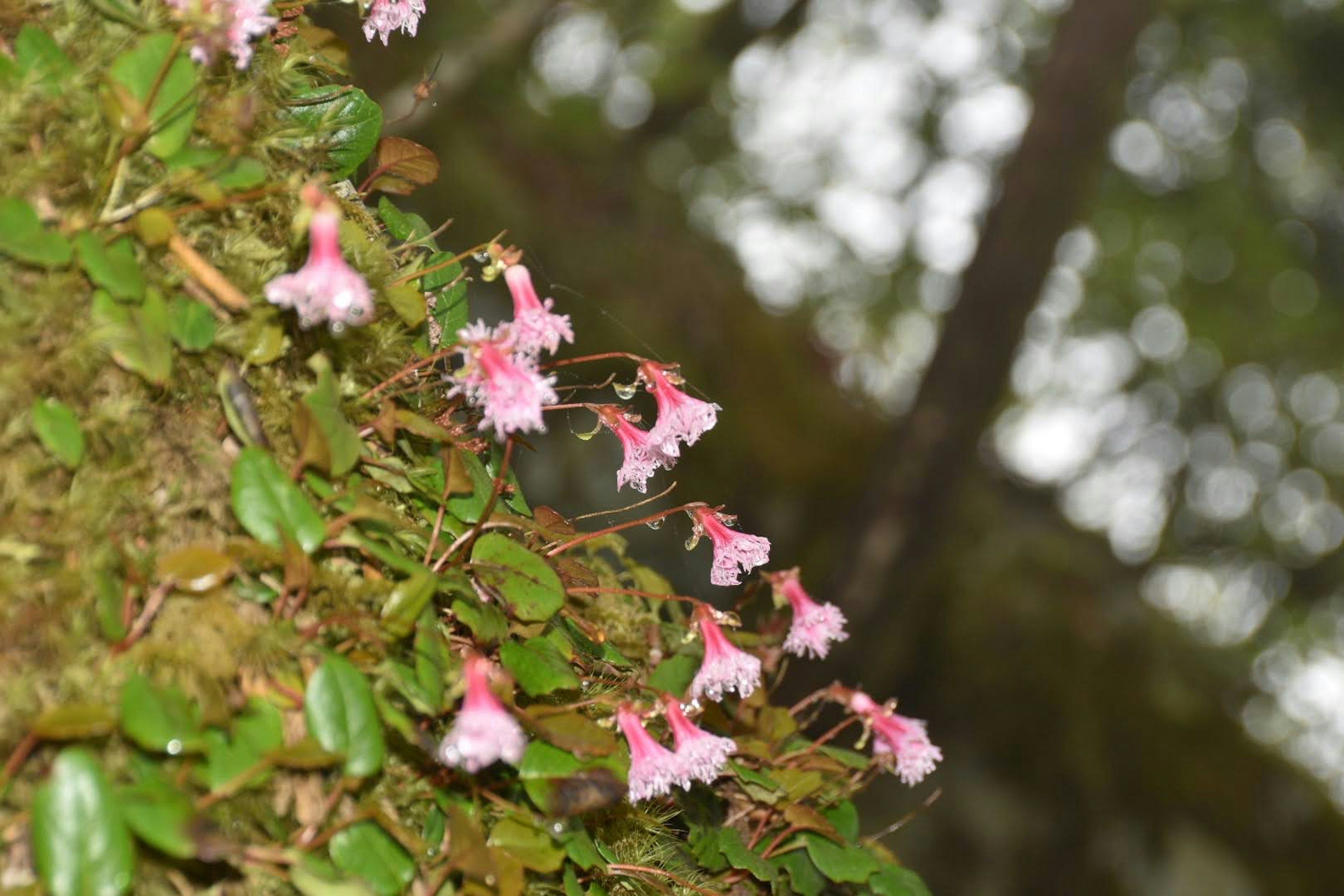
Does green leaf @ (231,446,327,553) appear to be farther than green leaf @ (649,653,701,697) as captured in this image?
No

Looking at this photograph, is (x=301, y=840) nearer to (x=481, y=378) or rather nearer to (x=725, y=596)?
(x=481, y=378)

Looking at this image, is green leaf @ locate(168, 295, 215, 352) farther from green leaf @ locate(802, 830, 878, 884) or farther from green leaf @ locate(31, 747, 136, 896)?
green leaf @ locate(802, 830, 878, 884)

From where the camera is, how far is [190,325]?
0.97 metres

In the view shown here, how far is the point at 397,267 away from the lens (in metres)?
1.28

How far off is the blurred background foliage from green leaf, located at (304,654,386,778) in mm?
652

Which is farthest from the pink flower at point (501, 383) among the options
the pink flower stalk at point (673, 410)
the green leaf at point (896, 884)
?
the green leaf at point (896, 884)

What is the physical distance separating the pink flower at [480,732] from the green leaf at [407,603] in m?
0.07

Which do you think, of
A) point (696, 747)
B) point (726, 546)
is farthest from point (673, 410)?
point (696, 747)

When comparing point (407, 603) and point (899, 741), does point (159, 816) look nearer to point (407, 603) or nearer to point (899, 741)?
point (407, 603)

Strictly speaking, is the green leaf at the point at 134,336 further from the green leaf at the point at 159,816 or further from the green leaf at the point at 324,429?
the green leaf at the point at 159,816

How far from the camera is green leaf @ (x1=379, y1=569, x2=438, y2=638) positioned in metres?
0.94

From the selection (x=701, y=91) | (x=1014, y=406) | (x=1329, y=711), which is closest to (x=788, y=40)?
(x=701, y=91)

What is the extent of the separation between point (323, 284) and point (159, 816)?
48cm

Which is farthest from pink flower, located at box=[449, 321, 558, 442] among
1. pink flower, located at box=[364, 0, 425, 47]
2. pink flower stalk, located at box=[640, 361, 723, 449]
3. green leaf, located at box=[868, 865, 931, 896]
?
green leaf, located at box=[868, 865, 931, 896]
